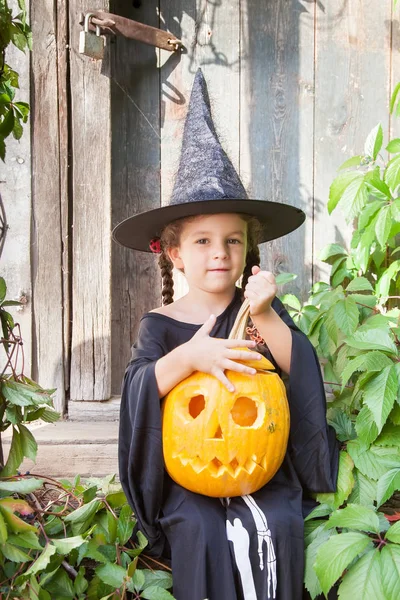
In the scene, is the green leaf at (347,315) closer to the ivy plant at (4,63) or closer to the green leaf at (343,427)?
the green leaf at (343,427)

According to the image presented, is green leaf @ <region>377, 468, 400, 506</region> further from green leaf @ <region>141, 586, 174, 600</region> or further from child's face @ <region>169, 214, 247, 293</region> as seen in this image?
child's face @ <region>169, 214, 247, 293</region>

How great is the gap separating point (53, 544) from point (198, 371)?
57 centimetres

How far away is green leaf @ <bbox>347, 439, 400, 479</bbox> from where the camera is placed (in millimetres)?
1854

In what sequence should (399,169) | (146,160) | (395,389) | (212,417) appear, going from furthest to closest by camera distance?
1. (146,160)
2. (399,169)
3. (395,389)
4. (212,417)

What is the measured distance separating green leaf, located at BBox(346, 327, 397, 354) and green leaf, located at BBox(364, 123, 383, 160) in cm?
103

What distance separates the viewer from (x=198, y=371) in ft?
5.86

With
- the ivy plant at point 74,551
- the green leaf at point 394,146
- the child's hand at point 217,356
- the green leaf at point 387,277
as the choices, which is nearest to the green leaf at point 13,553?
the ivy plant at point 74,551

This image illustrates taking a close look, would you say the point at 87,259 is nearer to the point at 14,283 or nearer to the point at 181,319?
the point at 14,283

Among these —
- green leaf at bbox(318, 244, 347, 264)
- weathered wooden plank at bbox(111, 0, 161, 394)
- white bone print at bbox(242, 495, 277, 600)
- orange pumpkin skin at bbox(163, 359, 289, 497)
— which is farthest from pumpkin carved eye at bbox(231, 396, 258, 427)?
weathered wooden plank at bbox(111, 0, 161, 394)

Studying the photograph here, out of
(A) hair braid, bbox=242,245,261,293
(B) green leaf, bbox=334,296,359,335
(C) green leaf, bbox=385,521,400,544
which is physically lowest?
(C) green leaf, bbox=385,521,400,544

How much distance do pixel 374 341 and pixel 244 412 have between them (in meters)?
0.43

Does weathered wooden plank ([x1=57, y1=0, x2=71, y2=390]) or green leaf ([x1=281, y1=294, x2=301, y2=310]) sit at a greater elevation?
weathered wooden plank ([x1=57, y1=0, x2=71, y2=390])

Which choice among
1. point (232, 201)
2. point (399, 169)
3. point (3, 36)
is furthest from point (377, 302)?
point (3, 36)

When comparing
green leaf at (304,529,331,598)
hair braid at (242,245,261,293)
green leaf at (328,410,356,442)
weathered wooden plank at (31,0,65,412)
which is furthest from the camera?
weathered wooden plank at (31,0,65,412)
